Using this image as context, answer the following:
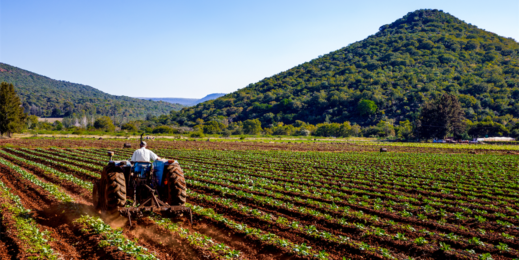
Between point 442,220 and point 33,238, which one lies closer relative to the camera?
point 33,238

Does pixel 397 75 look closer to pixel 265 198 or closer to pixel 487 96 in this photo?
pixel 487 96

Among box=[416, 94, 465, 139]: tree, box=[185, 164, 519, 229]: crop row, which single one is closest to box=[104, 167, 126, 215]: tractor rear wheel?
box=[185, 164, 519, 229]: crop row

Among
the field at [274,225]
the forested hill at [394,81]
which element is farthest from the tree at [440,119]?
the field at [274,225]

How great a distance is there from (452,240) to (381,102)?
11370cm

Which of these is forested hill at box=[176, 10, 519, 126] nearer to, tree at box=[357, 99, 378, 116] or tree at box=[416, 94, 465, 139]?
tree at box=[357, 99, 378, 116]

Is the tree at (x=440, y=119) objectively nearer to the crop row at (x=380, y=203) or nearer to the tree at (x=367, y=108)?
the tree at (x=367, y=108)

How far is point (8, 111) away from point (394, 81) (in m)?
119

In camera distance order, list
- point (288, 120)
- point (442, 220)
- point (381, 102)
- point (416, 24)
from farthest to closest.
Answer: point (416, 24) → point (288, 120) → point (381, 102) → point (442, 220)

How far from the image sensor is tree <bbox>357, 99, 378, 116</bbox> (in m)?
113

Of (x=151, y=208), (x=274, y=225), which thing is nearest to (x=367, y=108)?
(x=274, y=225)

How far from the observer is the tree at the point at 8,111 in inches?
2487

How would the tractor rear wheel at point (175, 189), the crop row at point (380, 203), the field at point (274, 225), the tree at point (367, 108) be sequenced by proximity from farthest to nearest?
the tree at point (367, 108)
the crop row at point (380, 203)
the tractor rear wheel at point (175, 189)
the field at point (274, 225)

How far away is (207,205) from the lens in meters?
11.9

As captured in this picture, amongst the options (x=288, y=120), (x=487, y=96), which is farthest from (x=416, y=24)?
(x=288, y=120)
